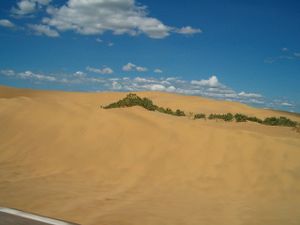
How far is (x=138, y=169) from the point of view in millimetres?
8383

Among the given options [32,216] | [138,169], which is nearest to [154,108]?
[138,169]

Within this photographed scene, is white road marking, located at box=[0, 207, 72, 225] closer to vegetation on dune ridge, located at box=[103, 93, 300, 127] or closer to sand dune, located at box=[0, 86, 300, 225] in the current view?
sand dune, located at box=[0, 86, 300, 225]

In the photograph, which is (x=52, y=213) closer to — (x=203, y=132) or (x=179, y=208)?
(x=179, y=208)

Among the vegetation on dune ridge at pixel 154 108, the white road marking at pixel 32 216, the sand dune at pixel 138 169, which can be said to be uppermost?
the vegetation on dune ridge at pixel 154 108

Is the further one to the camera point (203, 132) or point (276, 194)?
point (203, 132)

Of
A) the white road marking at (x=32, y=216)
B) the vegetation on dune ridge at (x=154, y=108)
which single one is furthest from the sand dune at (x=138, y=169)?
the vegetation on dune ridge at (x=154, y=108)

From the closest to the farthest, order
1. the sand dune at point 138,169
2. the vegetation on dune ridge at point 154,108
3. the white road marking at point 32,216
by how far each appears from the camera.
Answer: the white road marking at point 32,216 < the sand dune at point 138,169 < the vegetation on dune ridge at point 154,108

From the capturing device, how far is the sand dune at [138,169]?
595 cm

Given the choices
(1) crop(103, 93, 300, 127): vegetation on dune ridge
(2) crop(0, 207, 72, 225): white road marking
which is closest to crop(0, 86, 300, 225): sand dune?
(2) crop(0, 207, 72, 225): white road marking

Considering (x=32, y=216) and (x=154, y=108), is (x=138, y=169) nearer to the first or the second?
(x=32, y=216)

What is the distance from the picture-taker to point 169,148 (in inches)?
364

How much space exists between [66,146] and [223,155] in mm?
3653

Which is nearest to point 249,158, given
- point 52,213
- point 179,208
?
point 179,208

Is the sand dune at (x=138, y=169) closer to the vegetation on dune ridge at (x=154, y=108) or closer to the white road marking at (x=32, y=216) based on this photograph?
the white road marking at (x=32, y=216)
